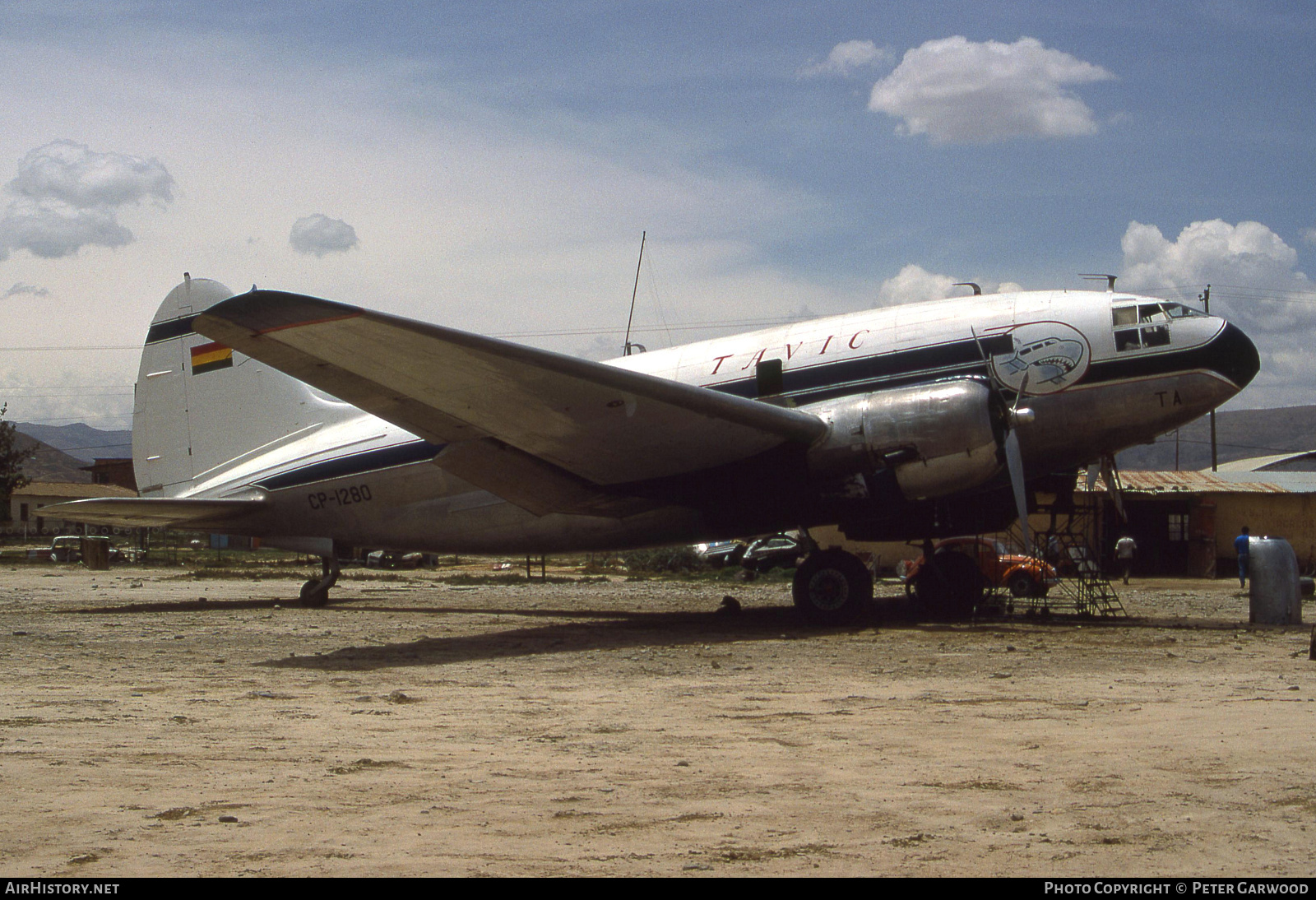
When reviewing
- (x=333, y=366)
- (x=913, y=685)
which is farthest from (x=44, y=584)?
(x=913, y=685)

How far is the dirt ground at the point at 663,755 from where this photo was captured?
4.01 meters

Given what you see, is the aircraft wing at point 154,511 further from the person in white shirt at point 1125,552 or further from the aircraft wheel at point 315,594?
the person in white shirt at point 1125,552

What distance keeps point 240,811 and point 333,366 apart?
6838 mm

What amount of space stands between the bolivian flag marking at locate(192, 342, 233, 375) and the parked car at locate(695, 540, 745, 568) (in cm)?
1852

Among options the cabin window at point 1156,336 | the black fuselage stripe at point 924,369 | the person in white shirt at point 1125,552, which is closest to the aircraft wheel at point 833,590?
the black fuselage stripe at point 924,369

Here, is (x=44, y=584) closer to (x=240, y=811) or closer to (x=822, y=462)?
(x=822, y=462)

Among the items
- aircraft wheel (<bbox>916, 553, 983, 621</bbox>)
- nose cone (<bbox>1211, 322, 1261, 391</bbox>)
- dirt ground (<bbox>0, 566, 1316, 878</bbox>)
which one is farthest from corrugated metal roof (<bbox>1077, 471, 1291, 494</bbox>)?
dirt ground (<bbox>0, 566, 1316, 878</bbox>)

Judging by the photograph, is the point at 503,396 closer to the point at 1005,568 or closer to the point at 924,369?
the point at 924,369

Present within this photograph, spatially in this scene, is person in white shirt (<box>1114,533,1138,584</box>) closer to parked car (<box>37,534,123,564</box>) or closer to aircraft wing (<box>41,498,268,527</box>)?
aircraft wing (<box>41,498,268,527</box>)

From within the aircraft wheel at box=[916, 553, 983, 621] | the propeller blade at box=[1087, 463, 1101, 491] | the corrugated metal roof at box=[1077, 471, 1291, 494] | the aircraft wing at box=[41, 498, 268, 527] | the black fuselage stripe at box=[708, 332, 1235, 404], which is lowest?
the aircraft wheel at box=[916, 553, 983, 621]

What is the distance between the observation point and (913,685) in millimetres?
8266

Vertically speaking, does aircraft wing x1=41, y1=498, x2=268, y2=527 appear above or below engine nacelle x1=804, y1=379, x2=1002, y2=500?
below

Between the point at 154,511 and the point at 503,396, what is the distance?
6864 millimetres

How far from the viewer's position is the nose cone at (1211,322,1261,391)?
12719 millimetres
